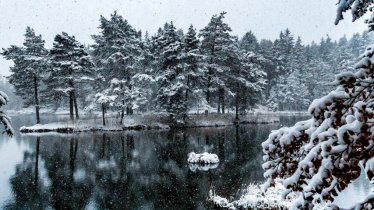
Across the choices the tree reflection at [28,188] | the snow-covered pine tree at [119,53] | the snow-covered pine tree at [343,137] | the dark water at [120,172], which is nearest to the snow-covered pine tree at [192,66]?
the snow-covered pine tree at [119,53]

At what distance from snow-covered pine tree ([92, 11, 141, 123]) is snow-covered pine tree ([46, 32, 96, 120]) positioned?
325 cm

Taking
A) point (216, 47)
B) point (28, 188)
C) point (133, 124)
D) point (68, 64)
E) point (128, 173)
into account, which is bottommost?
point (128, 173)

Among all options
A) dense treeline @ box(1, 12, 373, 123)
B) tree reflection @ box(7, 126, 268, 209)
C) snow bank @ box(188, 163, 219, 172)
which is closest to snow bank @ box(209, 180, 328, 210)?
tree reflection @ box(7, 126, 268, 209)

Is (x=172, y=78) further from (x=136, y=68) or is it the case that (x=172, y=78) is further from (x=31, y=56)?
(x=31, y=56)

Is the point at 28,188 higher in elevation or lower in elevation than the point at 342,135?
lower

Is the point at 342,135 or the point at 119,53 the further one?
the point at 119,53

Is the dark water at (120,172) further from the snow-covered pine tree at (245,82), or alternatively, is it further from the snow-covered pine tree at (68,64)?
the snow-covered pine tree at (245,82)

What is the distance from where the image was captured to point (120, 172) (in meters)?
21.6

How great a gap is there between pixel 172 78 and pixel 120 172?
26138 millimetres

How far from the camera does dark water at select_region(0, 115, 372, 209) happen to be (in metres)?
16.0

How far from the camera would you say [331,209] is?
12.5 feet

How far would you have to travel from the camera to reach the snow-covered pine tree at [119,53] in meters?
46.9

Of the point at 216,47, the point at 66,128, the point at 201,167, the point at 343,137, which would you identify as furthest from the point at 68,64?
the point at 343,137

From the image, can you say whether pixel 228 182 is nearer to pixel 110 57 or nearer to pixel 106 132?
pixel 106 132
